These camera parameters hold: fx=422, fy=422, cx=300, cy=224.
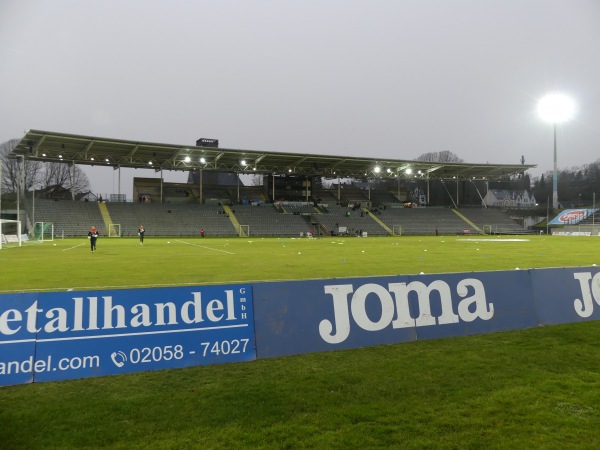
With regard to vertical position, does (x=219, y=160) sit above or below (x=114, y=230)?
above

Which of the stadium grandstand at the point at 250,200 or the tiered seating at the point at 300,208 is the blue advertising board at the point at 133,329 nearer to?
the stadium grandstand at the point at 250,200

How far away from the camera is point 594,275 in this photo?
789 cm

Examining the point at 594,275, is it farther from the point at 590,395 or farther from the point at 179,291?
the point at 179,291

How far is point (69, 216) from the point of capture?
2037 inches

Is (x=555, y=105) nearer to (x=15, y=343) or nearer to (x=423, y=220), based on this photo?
(x=423, y=220)

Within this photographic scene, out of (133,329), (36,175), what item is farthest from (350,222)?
(133,329)

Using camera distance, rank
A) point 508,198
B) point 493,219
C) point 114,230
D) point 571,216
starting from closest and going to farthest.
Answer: point 114,230, point 571,216, point 493,219, point 508,198

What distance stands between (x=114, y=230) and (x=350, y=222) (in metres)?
33.0

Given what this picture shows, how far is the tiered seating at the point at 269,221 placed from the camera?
5799cm

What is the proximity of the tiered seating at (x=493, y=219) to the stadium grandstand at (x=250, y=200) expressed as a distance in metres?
0.17

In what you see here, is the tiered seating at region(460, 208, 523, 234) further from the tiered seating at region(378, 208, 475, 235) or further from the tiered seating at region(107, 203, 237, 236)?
the tiered seating at region(107, 203, 237, 236)

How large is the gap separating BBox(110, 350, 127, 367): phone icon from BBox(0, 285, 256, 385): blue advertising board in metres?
0.01

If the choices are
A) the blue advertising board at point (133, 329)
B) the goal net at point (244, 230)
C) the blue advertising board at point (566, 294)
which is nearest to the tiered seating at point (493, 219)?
the goal net at point (244, 230)

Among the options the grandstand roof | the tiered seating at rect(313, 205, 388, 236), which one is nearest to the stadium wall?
the grandstand roof
